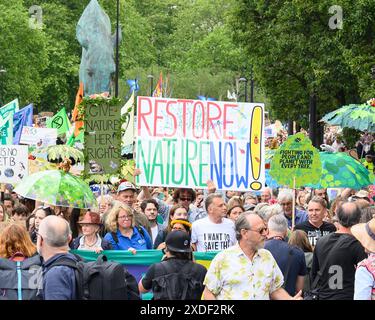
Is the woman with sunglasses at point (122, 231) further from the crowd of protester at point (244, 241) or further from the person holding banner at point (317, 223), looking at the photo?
the person holding banner at point (317, 223)

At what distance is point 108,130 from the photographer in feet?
54.1

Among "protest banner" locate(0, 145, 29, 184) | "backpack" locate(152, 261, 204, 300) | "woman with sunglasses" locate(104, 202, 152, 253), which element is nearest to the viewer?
"backpack" locate(152, 261, 204, 300)

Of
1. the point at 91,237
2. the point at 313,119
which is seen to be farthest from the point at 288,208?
the point at 313,119

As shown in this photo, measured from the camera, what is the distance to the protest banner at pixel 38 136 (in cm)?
3253

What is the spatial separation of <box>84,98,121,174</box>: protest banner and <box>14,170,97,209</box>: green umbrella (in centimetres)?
253

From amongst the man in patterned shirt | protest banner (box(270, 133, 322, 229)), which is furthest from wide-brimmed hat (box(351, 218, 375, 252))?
protest banner (box(270, 133, 322, 229))

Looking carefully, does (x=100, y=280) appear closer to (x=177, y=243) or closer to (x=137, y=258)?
(x=177, y=243)

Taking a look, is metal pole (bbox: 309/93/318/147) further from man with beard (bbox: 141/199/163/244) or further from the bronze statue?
man with beard (bbox: 141/199/163/244)

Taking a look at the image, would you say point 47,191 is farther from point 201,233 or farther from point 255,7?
point 255,7

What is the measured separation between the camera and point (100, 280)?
8.62 m

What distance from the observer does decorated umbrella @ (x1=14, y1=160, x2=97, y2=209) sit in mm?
12969
